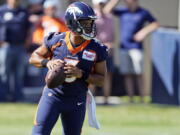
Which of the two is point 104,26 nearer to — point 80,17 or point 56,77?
point 80,17

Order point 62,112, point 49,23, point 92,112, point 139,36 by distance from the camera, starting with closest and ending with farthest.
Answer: point 62,112
point 92,112
point 49,23
point 139,36

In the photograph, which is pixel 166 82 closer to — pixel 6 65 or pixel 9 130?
pixel 6 65

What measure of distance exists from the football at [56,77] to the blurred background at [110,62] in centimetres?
587

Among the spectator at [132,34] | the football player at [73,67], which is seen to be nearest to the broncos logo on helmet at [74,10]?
the football player at [73,67]

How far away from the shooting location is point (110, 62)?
14531mm

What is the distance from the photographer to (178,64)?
1452 cm

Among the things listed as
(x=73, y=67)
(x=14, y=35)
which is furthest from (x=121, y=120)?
(x=73, y=67)

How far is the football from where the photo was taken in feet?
23.1

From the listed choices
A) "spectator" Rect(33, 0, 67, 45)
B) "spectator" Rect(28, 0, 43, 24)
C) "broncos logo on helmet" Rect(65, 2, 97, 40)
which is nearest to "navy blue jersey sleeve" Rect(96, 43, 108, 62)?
"broncos logo on helmet" Rect(65, 2, 97, 40)

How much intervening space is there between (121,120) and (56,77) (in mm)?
5736

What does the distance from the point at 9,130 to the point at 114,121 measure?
6.57 ft

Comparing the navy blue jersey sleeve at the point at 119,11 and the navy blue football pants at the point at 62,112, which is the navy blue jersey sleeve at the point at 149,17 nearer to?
the navy blue jersey sleeve at the point at 119,11

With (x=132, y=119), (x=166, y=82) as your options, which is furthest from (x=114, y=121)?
(x=166, y=82)

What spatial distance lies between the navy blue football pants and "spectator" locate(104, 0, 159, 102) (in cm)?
703
